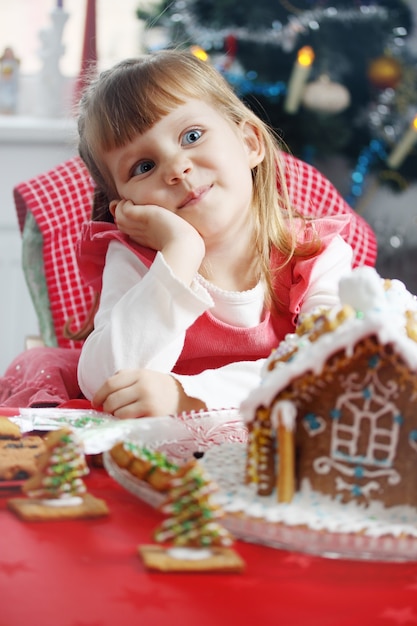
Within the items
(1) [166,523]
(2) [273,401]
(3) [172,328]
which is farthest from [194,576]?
(3) [172,328]

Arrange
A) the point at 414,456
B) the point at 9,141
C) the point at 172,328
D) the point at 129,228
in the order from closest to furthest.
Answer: the point at 414,456 → the point at 172,328 → the point at 129,228 → the point at 9,141

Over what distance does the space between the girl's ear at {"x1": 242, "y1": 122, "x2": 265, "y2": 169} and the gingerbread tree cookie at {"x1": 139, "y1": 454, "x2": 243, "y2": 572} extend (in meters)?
0.86

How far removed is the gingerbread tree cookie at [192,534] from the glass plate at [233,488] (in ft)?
0.09

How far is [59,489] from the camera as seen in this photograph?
68cm

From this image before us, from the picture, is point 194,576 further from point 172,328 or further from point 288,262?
point 288,262

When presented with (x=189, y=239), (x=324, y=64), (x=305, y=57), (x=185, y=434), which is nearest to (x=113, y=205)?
(x=189, y=239)

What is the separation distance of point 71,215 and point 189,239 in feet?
2.31

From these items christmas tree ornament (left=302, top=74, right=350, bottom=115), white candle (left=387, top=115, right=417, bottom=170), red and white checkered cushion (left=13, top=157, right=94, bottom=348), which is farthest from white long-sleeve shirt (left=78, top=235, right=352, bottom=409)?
white candle (left=387, top=115, right=417, bottom=170)

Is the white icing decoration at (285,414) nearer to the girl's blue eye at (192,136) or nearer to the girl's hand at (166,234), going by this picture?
the girl's hand at (166,234)

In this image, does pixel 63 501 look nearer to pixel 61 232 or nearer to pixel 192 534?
pixel 192 534

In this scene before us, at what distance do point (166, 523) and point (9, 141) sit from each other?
239 centimetres

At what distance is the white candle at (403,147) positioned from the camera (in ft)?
10.4

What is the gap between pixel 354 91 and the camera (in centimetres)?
332

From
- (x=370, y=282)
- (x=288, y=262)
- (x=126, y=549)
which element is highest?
(x=370, y=282)
